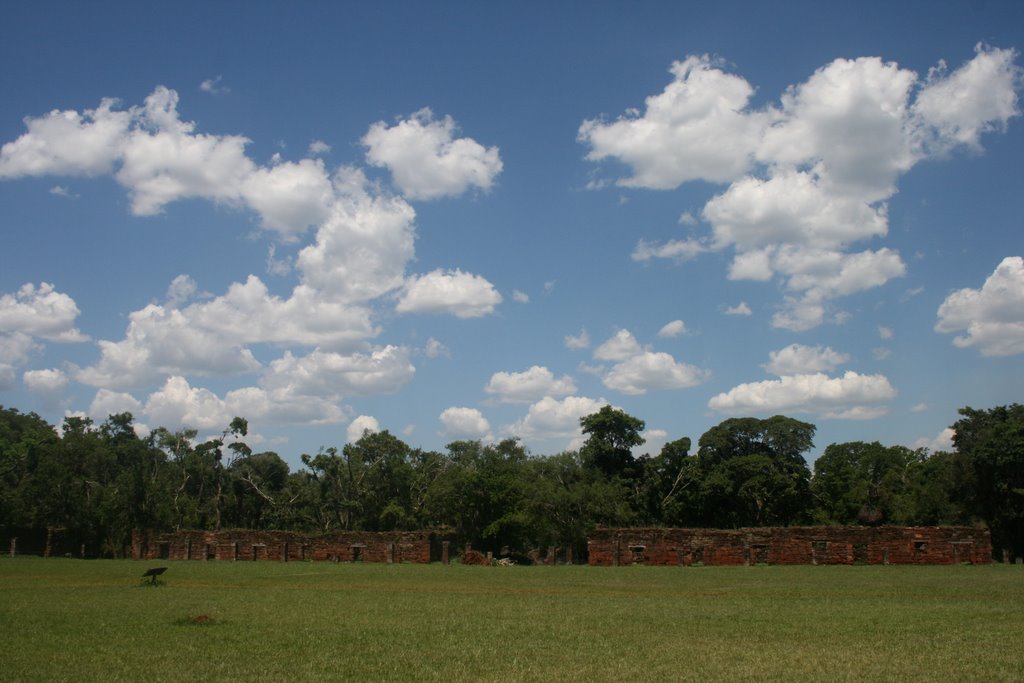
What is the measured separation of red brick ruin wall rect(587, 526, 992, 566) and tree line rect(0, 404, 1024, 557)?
421 cm

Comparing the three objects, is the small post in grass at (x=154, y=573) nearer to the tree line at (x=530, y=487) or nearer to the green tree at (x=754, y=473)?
the tree line at (x=530, y=487)

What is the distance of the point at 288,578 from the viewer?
107 feet

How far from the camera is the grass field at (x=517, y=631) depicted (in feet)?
37.7

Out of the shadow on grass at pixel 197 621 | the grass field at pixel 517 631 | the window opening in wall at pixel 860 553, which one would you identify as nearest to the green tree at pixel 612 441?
the window opening in wall at pixel 860 553

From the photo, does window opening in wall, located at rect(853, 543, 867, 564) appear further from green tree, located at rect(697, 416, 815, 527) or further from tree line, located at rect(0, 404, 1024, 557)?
green tree, located at rect(697, 416, 815, 527)

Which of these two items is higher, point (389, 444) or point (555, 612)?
point (389, 444)

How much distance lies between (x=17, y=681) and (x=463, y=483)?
4401 cm

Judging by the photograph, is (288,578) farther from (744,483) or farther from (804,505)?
(804,505)

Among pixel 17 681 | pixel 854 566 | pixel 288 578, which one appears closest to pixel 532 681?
pixel 17 681

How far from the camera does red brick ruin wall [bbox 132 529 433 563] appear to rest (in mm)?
48469

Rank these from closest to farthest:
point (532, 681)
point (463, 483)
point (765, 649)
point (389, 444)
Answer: point (532, 681) < point (765, 649) < point (463, 483) < point (389, 444)

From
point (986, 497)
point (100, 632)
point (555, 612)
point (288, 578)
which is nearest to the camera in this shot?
point (100, 632)

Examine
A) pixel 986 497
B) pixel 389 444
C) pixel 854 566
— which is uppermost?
pixel 389 444

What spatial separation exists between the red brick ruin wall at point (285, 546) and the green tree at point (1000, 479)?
1227 inches
